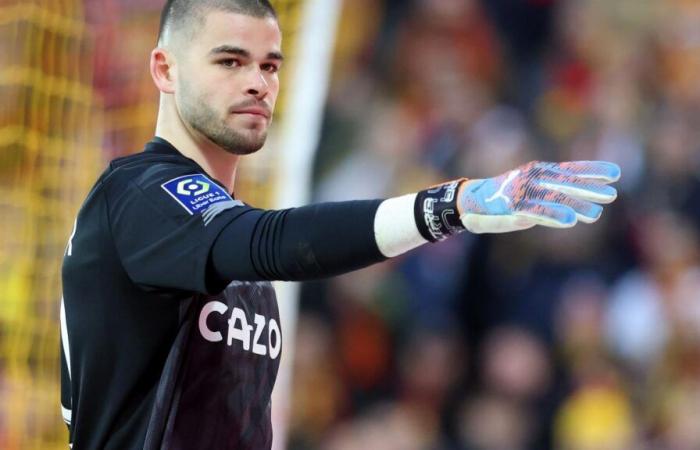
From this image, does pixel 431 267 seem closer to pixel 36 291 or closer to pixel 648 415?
pixel 648 415

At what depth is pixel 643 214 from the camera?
782 cm

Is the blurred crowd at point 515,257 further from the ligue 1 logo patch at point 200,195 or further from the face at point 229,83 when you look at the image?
the ligue 1 logo patch at point 200,195

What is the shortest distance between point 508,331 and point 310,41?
278 cm

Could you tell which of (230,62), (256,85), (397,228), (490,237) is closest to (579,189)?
(397,228)

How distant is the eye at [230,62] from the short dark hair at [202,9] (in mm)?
147

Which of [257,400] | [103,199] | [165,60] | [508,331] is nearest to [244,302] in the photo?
[257,400]

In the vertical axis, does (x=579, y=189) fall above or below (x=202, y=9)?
below

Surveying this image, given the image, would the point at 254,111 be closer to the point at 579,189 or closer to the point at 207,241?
the point at 207,241

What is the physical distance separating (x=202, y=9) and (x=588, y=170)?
1.35m

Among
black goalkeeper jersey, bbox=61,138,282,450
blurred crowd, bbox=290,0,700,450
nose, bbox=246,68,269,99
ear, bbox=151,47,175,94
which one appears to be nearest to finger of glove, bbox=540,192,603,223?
black goalkeeper jersey, bbox=61,138,282,450

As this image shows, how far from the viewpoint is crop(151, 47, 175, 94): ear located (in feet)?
11.6

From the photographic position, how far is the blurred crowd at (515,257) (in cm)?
750

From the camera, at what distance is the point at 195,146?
11.5 ft

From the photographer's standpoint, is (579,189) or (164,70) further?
(164,70)
